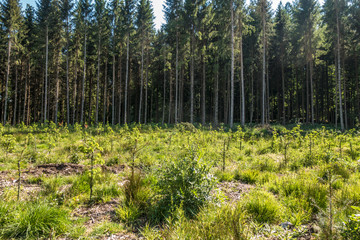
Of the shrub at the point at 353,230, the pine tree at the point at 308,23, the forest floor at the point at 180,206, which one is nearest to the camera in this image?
the shrub at the point at 353,230

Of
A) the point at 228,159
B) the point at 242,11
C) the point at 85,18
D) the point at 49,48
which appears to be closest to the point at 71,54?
the point at 49,48

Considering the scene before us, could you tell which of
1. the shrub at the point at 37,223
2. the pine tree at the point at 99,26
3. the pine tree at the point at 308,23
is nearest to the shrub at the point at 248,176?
the shrub at the point at 37,223

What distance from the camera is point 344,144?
9.73 m

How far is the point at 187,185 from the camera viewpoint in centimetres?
336

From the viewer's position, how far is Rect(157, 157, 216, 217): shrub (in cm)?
324

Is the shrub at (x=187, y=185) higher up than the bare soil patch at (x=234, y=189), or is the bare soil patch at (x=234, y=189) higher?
the shrub at (x=187, y=185)

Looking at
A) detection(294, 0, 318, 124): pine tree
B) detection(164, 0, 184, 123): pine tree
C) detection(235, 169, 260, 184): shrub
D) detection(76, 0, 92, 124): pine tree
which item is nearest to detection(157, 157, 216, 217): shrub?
detection(235, 169, 260, 184): shrub

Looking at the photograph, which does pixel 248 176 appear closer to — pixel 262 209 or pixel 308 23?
pixel 262 209

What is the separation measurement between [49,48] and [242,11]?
2163cm

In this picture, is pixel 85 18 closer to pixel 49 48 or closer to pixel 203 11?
pixel 49 48

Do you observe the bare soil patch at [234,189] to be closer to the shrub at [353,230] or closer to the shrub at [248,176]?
the shrub at [248,176]

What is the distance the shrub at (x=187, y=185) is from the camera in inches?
128

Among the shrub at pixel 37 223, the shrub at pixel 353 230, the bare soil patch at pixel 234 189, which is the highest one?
the shrub at pixel 353 230

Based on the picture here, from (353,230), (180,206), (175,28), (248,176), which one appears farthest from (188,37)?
(353,230)
